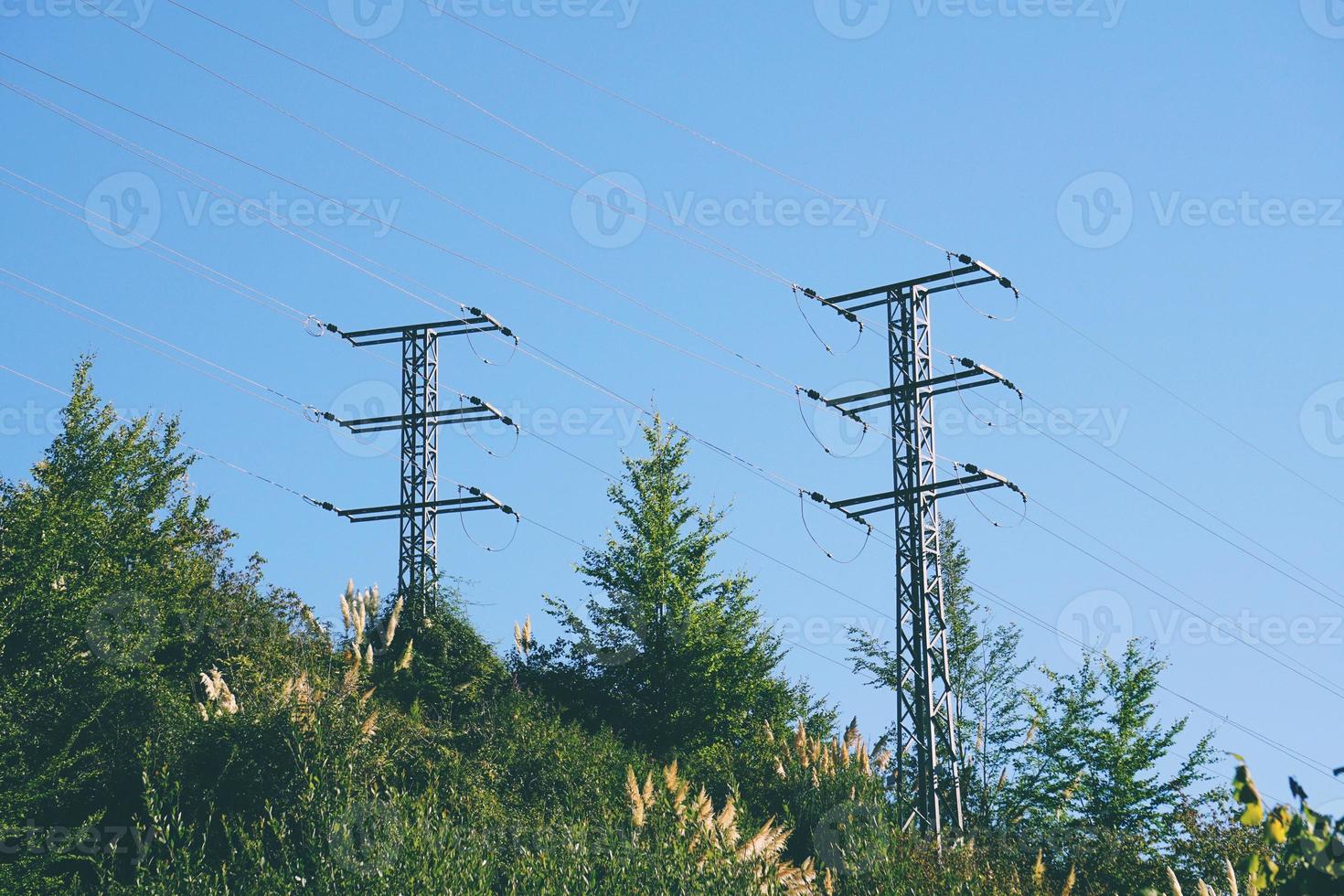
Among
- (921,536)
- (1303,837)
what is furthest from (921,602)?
(1303,837)

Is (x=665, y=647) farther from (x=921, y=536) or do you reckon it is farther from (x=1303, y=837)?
(x=1303, y=837)

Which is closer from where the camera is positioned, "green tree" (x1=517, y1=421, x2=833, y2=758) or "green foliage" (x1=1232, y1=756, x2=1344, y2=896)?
"green foliage" (x1=1232, y1=756, x2=1344, y2=896)

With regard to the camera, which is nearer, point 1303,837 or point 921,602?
point 1303,837

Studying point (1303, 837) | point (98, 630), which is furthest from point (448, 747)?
point (1303, 837)

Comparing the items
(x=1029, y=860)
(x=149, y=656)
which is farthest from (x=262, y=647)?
(x=1029, y=860)

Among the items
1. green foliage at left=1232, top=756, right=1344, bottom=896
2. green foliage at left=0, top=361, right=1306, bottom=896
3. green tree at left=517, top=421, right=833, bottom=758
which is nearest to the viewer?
green foliage at left=1232, top=756, right=1344, bottom=896

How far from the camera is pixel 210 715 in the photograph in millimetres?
26188

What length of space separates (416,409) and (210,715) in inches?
510

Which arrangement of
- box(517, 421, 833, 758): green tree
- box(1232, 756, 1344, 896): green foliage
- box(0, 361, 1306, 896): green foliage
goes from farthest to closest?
box(517, 421, 833, 758): green tree
box(0, 361, 1306, 896): green foliage
box(1232, 756, 1344, 896): green foliage

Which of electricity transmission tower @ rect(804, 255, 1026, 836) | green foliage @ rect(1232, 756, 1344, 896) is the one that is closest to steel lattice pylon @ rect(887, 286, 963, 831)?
electricity transmission tower @ rect(804, 255, 1026, 836)

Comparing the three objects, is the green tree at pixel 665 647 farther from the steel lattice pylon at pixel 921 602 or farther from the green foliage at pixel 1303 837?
the green foliage at pixel 1303 837

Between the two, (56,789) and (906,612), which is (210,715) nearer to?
(56,789)

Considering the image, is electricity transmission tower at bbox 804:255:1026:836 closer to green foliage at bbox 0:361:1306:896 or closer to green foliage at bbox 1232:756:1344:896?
green foliage at bbox 0:361:1306:896

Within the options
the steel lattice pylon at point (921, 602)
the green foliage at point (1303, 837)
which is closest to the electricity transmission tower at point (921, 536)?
the steel lattice pylon at point (921, 602)
